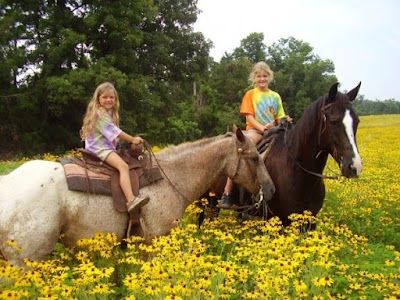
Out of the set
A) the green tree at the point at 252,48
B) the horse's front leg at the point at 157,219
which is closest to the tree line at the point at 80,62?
the horse's front leg at the point at 157,219

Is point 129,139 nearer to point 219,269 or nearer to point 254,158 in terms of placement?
point 254,158

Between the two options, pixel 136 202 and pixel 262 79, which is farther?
pixel 262 79

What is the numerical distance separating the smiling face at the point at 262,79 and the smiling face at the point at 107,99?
278cm

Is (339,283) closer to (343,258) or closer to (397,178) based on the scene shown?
(343,258)

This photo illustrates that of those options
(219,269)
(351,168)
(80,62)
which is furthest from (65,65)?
(219,269)

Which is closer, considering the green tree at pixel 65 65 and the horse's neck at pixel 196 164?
the horse's neck at pixel 196 164

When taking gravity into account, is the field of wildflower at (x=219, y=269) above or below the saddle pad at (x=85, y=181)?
below

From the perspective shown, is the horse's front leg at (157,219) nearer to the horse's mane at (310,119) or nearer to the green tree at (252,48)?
the horse's mane at (310,119)

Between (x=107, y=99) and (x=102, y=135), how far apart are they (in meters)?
0.49

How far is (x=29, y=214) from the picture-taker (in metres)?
4.11

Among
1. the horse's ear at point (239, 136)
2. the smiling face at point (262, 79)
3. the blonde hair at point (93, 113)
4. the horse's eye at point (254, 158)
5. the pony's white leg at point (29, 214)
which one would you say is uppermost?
the smiling face at point (262, 79)

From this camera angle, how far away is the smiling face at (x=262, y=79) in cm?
676

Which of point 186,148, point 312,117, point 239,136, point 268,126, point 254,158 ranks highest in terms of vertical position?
point 312,117

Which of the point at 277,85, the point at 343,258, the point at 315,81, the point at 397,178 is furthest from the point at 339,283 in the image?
the point at 315,81
